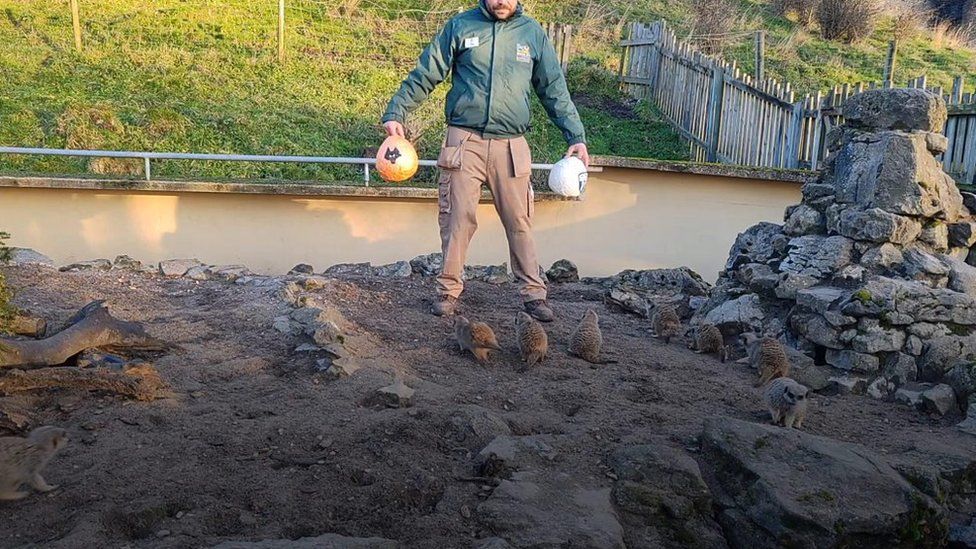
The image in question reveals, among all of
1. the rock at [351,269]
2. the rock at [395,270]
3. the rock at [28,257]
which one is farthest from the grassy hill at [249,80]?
the rock at [395,270]

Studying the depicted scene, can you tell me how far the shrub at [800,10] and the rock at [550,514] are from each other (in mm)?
23357

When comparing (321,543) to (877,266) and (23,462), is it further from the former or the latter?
(877,266)

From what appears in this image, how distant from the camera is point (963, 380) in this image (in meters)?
6.01

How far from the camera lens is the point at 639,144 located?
15.3 meters

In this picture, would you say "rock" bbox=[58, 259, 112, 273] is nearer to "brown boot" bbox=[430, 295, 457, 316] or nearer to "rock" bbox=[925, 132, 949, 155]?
"brown boot" bbox=[430, 295, 457, 316]

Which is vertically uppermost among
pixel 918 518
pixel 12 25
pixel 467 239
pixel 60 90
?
pixel 12 25

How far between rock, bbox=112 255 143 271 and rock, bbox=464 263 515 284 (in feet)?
11.3

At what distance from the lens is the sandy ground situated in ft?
12.0

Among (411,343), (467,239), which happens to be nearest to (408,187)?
(467,239)

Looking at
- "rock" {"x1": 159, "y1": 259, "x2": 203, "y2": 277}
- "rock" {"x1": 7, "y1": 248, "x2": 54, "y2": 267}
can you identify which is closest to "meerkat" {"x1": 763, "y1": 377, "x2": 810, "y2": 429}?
"rock" {"x1": 159, "y1": 259, "x2": 203, "y2": 277}

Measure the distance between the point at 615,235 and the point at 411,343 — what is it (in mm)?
4815

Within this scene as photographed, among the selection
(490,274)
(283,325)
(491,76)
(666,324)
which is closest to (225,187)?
(490,274)

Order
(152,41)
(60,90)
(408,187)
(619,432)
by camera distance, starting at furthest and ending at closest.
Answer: (152,41) → (60,90) → (408,187) → (619,432)

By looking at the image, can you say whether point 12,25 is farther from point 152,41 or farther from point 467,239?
point 467,239
